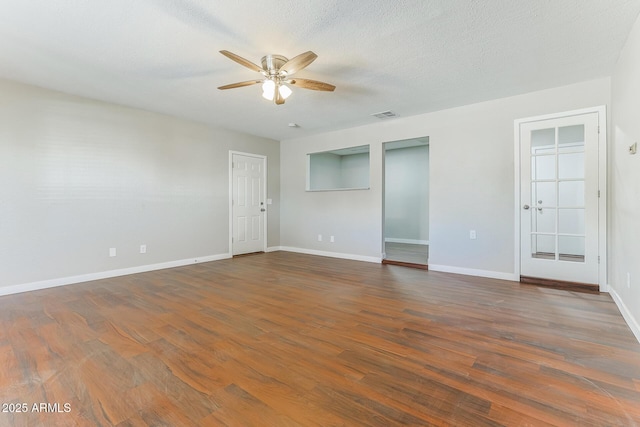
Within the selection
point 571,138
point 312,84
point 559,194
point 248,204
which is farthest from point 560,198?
point 248,204

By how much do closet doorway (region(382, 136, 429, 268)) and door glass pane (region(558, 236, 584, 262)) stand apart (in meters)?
3.23

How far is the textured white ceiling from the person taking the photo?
6.89 feet

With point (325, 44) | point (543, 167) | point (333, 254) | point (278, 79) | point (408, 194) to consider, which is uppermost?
point (325, 44)

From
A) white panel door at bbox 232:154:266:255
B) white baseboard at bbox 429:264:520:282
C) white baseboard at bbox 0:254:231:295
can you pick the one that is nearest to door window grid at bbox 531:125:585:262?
white baseboard at bbox 429:264:520:282

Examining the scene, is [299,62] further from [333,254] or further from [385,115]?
[333,254]

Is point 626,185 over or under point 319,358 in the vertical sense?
over

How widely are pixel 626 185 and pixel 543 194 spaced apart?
4.53 feet

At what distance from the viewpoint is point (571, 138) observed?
3.52 metres

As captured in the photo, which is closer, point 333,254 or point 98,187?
point 98,187

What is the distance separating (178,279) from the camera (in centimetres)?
393

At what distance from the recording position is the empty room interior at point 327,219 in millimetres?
1601

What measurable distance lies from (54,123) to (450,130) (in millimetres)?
5334

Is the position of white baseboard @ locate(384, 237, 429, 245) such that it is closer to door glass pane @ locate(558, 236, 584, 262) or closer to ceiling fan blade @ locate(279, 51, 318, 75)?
door glass pane @ locate(558, 236, 584, 262)

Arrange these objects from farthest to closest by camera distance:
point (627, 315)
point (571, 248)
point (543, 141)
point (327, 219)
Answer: point (327, 219), point (543, 141), point (571, 248), point (627, 315)
